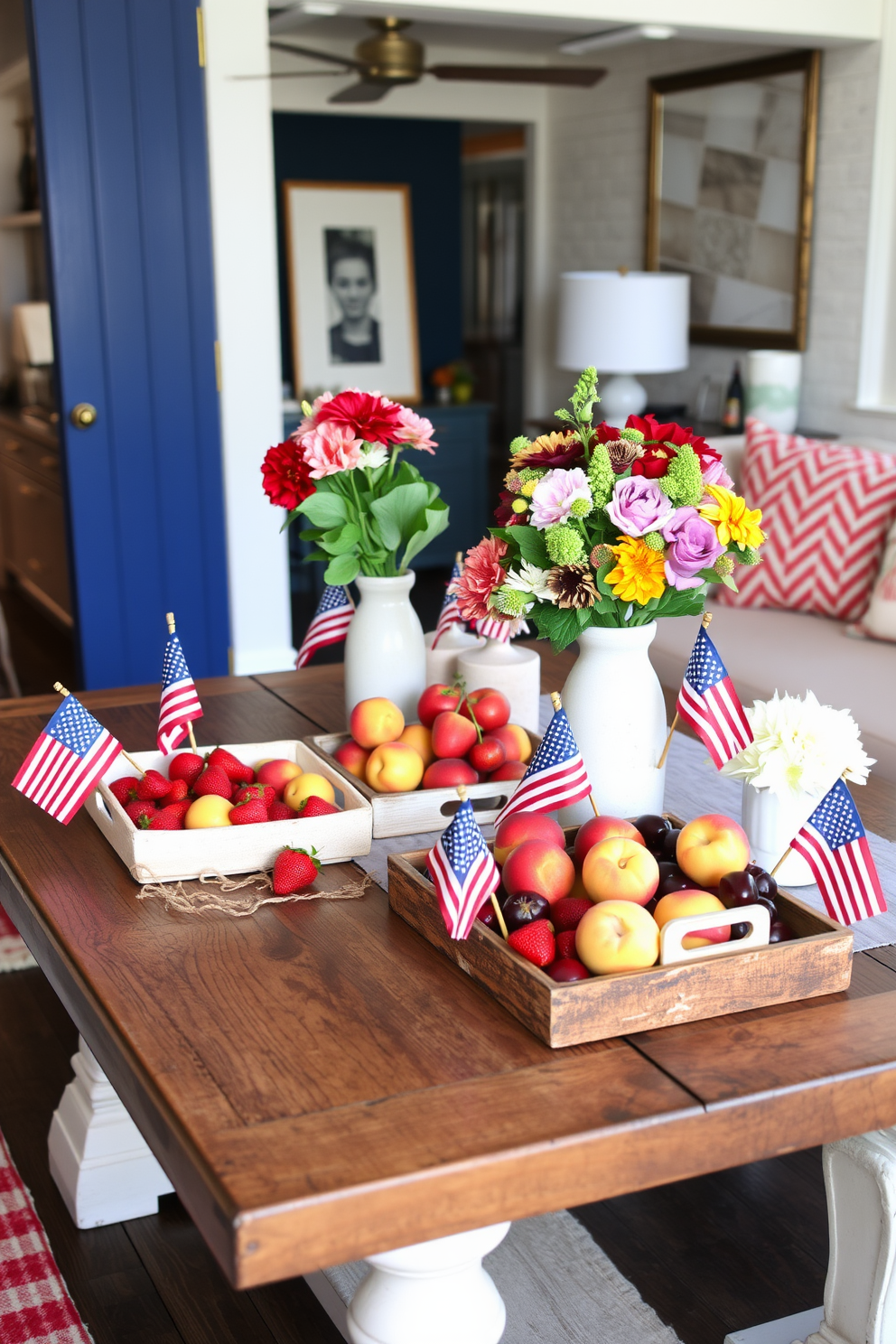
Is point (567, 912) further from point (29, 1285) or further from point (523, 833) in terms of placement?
point (29, 1285)

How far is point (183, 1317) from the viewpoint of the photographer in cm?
181

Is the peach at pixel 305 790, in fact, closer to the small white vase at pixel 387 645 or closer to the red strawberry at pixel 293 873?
the red strawberry at pixel 293 873

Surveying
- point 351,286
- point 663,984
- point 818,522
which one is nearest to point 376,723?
point 663,984

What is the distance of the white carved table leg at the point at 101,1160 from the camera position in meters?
1.97

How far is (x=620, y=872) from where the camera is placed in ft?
4.31

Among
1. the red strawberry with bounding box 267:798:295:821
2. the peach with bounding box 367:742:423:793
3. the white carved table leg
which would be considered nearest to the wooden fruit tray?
the peach with bounding box 367:742:423:793

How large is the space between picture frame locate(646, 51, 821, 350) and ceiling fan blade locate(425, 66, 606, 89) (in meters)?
0.73

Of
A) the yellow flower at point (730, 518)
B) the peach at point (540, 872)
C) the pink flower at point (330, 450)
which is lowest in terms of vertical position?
the peach at point (540, 872)

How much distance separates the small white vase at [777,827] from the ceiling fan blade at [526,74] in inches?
142

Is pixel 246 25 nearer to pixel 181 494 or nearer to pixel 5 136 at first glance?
pixel 181 494

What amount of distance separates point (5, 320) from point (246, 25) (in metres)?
2.88

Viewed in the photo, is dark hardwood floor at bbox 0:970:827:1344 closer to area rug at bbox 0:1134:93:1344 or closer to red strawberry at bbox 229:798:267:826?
area rug at bbox 0:1134:93:1344

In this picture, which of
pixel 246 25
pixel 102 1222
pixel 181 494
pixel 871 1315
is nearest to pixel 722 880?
pixel 871 1315

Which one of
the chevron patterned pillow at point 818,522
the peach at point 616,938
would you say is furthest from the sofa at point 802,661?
the peach at point 616,938
